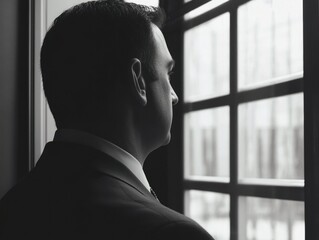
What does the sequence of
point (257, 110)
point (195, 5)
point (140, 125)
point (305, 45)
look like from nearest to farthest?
point (140, 125) < point (305, 45) < point (257, 110) < point (195, 5)

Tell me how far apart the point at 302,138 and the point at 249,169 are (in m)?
0.21

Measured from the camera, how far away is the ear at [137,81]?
75cm

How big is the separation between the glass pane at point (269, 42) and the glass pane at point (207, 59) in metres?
0.08

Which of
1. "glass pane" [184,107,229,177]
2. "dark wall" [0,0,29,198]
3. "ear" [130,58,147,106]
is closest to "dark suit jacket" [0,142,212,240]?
"ear" [130,58,147,106]

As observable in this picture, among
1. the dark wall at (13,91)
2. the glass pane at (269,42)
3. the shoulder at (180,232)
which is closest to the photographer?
the shoulder at (180,232)

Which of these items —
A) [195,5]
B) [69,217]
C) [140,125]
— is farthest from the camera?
[195,5]

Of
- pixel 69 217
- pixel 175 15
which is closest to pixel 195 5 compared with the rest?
pixel 175 15

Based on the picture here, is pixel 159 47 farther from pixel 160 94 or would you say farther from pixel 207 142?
pixel 207 142

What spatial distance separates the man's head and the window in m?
0.35

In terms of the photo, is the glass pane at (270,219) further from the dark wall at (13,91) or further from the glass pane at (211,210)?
the dark wall at (13,91)

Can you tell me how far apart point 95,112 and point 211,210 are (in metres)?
0.71

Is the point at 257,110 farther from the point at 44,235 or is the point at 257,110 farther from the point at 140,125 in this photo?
the point at 44,235

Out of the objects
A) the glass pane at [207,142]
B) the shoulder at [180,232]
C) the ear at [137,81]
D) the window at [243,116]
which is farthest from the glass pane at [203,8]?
the shoulder at [180,232]

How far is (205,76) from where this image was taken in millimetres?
1423
